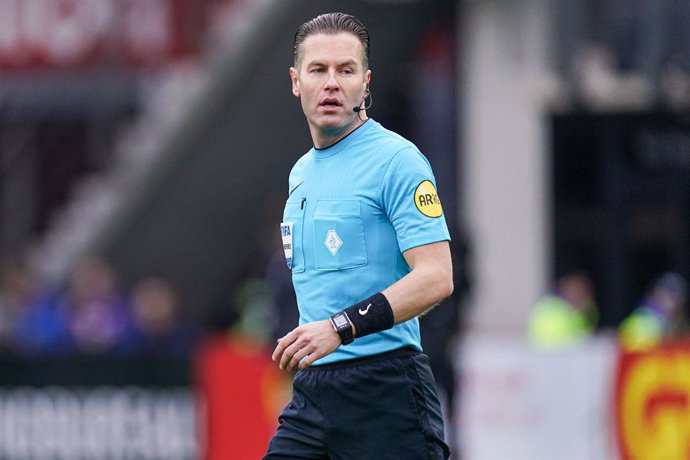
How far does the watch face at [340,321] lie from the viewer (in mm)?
4770

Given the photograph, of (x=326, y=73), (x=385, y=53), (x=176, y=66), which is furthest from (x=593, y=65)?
(x=326, y=73)

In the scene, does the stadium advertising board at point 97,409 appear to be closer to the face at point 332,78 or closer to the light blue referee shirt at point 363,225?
the light blue referee shirt at point 363,225

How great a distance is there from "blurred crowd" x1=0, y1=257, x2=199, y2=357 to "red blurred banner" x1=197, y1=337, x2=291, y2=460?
56cm

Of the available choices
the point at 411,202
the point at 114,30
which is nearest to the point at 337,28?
the point at 411,202

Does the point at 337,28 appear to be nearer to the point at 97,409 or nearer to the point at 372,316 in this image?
the point at 372,316

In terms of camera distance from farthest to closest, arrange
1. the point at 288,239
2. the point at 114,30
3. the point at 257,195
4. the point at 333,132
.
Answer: the point at 257,195, the point at 114,30, the point at 288,239, the point at 333,132

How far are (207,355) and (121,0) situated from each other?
627 centimetres

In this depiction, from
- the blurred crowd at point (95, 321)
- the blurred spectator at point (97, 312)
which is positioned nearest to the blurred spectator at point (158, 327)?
the blurred crowd at point (95, 321)

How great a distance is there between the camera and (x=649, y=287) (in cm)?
1869

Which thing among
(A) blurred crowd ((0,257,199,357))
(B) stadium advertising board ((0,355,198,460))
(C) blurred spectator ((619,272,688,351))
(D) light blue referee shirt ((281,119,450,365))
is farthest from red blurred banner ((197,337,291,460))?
(D) light blue referee shirt ((281,119,450,365))

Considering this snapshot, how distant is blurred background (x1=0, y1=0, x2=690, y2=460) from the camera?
12227mm

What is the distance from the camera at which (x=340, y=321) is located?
15.7 ft

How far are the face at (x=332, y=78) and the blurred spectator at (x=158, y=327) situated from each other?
7633 mm

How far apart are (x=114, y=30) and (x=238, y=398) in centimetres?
644
